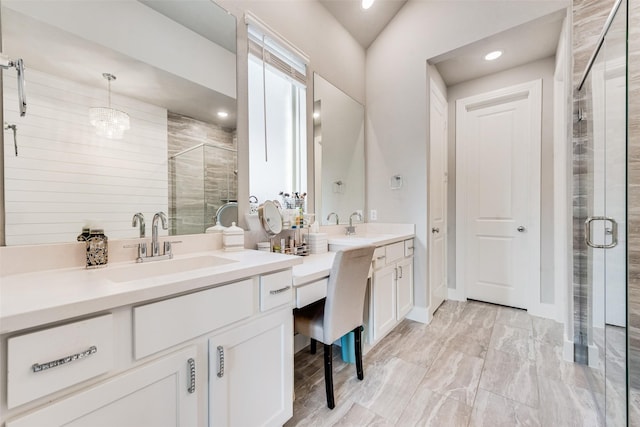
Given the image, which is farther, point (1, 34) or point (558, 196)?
point (558, 196)

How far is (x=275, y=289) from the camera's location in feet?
3.67

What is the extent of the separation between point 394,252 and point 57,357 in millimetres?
2013

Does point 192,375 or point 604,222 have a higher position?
point 604,222

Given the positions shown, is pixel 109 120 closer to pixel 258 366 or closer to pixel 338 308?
pixel 258 366

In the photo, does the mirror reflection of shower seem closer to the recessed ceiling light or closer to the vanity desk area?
the vanity desk area

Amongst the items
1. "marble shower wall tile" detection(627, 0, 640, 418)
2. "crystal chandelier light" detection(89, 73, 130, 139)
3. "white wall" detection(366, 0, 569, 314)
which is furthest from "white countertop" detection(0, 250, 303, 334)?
"white wall" detection(366, 0, 569, 314)

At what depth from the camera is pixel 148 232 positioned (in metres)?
1.23

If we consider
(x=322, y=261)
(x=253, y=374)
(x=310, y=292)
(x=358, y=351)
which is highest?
(x=322, y=261)

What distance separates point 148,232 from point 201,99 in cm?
77

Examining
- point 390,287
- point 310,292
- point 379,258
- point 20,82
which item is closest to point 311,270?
point 310,292

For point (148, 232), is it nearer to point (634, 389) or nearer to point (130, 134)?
point (130, 134)

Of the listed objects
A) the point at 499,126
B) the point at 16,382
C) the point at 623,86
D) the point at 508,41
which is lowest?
the point at 16,382

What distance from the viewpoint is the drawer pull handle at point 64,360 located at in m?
0.58

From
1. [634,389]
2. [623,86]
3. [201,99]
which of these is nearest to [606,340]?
[634,389]
